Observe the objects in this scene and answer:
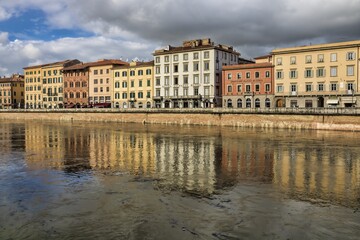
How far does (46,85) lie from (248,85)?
70.5m

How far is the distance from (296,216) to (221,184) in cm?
526

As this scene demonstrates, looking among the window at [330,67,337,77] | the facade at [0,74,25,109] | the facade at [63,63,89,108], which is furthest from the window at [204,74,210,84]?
the facade at [0,74,25,109]

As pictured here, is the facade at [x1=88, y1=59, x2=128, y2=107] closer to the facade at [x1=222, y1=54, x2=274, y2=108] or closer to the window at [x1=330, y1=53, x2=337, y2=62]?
the facade at [x1=222, y1=54, x2=274, y2=108]

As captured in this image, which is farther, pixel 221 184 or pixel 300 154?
pixel 300 154

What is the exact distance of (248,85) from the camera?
239 feet

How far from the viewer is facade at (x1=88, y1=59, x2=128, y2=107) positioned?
97812mm

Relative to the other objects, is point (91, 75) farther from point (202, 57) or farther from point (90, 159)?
point (90, 159)

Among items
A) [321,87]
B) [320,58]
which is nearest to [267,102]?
[321,87]

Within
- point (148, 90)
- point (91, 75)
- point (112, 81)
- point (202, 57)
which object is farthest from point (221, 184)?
point (91, 75)

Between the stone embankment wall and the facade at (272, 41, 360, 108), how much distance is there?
41.8 ft

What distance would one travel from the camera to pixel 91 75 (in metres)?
102

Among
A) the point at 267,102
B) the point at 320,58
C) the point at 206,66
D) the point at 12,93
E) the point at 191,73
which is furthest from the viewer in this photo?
the point at 12,93

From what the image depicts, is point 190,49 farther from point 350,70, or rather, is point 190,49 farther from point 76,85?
point 76,85

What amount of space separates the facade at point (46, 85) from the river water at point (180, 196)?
296 feet
